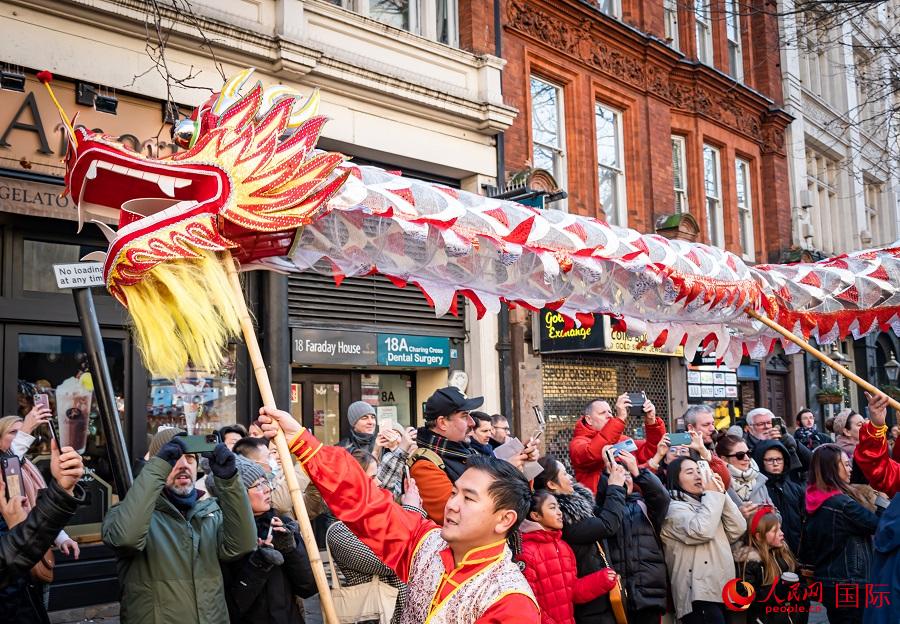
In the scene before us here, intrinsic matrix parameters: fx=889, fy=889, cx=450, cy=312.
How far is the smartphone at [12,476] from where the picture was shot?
4.92 meters

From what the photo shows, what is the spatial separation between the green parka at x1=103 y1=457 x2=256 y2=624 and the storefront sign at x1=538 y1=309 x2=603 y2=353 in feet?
28.6

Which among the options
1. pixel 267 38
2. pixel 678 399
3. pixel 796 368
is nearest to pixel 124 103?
pixel 267 38

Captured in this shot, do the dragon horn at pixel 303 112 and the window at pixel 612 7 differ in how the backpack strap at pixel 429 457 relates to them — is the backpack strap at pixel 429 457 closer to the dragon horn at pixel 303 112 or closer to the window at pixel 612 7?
the dragon horn at pixel 303 112

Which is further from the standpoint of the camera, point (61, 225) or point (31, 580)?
point (61, 225)

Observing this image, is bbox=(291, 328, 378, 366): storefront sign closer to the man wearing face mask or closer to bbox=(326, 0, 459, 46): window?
bbox=(326, 0, 459, 46): window

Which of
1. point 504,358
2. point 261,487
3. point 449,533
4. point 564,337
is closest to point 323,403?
point 504,358

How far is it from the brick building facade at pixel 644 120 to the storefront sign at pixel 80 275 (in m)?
9.29

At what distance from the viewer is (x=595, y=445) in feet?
21.6

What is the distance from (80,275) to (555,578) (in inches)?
→ 116

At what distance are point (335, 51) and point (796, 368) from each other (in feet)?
47.0

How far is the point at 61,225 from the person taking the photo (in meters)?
8.59

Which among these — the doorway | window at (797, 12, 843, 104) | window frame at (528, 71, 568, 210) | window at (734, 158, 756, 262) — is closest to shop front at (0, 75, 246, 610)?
the doorway

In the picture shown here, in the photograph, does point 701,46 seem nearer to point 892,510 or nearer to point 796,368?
point 796,368

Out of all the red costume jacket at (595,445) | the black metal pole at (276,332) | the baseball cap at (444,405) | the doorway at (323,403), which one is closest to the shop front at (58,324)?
the black metal pole at (276,332)
